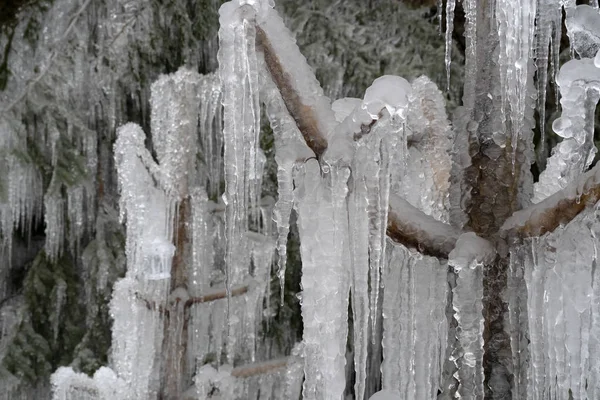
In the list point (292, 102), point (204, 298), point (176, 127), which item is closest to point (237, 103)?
point (292, 102)

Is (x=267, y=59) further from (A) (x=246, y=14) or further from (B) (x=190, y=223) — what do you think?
(B) (x=190, y=223)

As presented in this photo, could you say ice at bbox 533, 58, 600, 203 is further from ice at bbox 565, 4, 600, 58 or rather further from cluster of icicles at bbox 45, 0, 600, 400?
ice at bbox 565, 4, 600, 58

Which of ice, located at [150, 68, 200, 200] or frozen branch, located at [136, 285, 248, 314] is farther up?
ice, located at [150, 68, 200, 200]

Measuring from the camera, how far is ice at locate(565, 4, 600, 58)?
3.06 feet

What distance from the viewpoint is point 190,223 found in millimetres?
2141

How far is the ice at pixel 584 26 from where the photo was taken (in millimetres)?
934

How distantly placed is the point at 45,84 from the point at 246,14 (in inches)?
96.3

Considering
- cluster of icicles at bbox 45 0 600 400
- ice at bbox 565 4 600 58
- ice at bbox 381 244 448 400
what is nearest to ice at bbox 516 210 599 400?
cluster of icicles at bbox 45 0 600 400

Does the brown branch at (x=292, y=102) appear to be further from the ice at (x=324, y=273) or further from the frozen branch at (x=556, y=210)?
the frozen branch at (x=556, y=210)

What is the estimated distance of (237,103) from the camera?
3.17 feet

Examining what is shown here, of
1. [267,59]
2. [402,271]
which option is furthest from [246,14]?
[402,271]

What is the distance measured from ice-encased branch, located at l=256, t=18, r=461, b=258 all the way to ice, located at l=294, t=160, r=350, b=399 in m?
0.05

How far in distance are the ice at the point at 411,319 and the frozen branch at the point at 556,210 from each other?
0.39 ft

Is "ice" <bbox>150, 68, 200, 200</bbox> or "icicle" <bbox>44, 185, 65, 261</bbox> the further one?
"icicle" <bbox>44, 185, 65, 261</bbox>
